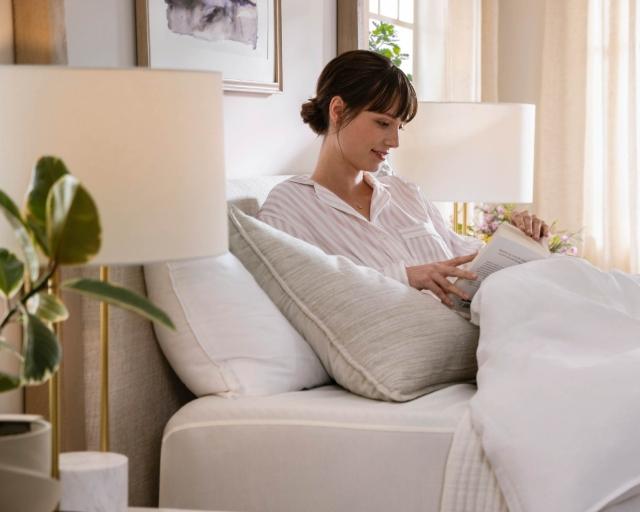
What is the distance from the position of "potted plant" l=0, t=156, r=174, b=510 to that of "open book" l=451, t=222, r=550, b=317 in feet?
4.46

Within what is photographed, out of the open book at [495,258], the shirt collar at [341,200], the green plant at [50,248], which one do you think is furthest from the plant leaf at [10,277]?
the shirt collar at [341,200]

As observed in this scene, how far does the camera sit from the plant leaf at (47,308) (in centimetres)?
121

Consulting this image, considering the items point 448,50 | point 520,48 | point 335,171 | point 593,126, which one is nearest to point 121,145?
point 335,171

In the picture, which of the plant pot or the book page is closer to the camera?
the plant pot

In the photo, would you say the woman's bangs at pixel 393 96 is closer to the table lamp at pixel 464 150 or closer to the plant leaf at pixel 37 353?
the table lamp at pixel 464 150

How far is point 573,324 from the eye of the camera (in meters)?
2.12

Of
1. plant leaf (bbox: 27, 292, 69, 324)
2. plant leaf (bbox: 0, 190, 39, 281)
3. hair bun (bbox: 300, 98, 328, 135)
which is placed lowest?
plant leaf (bbox: 27, 292, 69, 324)

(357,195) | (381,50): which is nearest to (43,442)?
(357,195)

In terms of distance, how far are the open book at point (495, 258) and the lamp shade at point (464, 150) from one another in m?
1.28

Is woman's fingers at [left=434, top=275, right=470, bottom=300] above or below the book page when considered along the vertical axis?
below

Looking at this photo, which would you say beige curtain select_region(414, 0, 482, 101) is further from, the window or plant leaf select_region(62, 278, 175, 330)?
plant leaf select_region(62, 278, 175, 330)

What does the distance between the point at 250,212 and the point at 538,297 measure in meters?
0.85

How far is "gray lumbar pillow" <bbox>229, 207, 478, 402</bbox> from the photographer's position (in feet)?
6.94

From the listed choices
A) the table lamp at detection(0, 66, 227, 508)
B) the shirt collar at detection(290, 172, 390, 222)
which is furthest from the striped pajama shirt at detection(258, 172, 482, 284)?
the table lamp at detection(0, 66, 227, 508)
